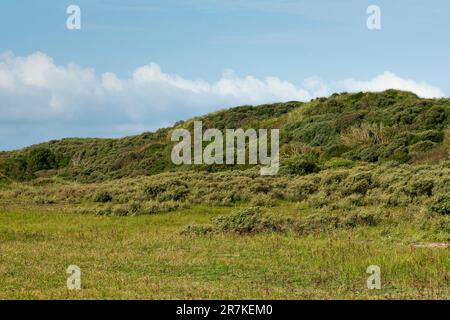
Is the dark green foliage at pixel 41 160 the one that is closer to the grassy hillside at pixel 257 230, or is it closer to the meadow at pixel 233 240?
the grassy hillside at pixel 257 230

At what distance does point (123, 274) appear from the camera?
15.9 m

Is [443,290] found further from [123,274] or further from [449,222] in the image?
[449,222]

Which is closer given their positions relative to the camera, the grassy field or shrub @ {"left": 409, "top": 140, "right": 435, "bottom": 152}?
the grassy field

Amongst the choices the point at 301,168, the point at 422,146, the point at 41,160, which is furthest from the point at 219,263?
the point at 41,160

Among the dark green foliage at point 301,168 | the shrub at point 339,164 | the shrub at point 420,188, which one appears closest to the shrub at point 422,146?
the shrub at point 339,164

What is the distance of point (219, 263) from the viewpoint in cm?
1755

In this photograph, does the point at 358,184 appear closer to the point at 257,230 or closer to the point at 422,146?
the point at 257,230

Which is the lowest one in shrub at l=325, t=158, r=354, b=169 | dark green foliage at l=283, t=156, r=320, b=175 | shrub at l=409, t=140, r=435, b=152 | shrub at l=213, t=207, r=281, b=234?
shrub at l=213, t=207, r=281, b=234

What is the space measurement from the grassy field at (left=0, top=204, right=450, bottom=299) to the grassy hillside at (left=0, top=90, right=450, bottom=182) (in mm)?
23615

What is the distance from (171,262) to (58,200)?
70.6 ft

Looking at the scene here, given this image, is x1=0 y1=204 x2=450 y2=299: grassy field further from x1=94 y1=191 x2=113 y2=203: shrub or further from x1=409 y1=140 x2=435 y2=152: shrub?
x1=409 y1=140 x2=435 y2=152: shrub

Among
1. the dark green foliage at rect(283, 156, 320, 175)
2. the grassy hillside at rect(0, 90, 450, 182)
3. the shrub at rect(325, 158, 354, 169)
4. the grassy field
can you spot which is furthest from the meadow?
the grassy hillside at rect(0, 90, 450, 182)

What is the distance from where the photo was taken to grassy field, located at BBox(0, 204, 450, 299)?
44.7 feet

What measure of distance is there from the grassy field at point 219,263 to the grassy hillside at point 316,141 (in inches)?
930
